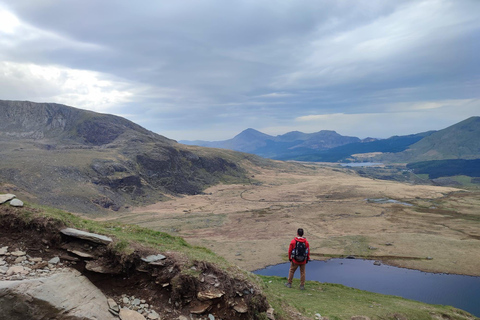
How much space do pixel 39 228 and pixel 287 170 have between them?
15564 centimetres

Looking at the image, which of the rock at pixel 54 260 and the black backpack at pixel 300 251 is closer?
the rock at pixel 54 260

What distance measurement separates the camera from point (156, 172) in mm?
100500

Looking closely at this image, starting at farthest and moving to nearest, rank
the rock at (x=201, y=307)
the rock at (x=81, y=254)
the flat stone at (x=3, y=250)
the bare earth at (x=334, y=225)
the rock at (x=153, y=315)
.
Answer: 1. the bare earth at (x=334, y=225)
2. the rock at (x=81, y=254)
3. the rock at (x=201, y=307)
4. the flat stone at (x=3, y=250)
5. the rock at (x=153, y=315)

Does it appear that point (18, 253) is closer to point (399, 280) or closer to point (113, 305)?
point (113, 305)

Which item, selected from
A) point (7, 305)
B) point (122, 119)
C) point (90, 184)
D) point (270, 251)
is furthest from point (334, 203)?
point (122, 119)

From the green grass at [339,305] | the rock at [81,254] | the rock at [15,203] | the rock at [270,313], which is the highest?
the rock at [15,203]

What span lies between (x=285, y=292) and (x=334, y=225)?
3900 centimetres

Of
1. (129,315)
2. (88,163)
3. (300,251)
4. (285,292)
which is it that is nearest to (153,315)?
(129,315)

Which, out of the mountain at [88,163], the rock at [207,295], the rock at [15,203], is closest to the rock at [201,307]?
the rock at [207,295]

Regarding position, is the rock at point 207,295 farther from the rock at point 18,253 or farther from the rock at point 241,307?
the rock at point 18,253

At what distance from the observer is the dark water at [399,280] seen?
2584 cm

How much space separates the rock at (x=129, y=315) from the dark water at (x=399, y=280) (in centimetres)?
2494

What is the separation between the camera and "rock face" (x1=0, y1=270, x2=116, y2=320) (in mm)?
6725

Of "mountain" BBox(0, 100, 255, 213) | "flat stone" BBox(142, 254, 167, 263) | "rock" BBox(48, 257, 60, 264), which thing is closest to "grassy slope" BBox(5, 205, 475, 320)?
"flat stone" BBox(142, 254, 167, 263)
